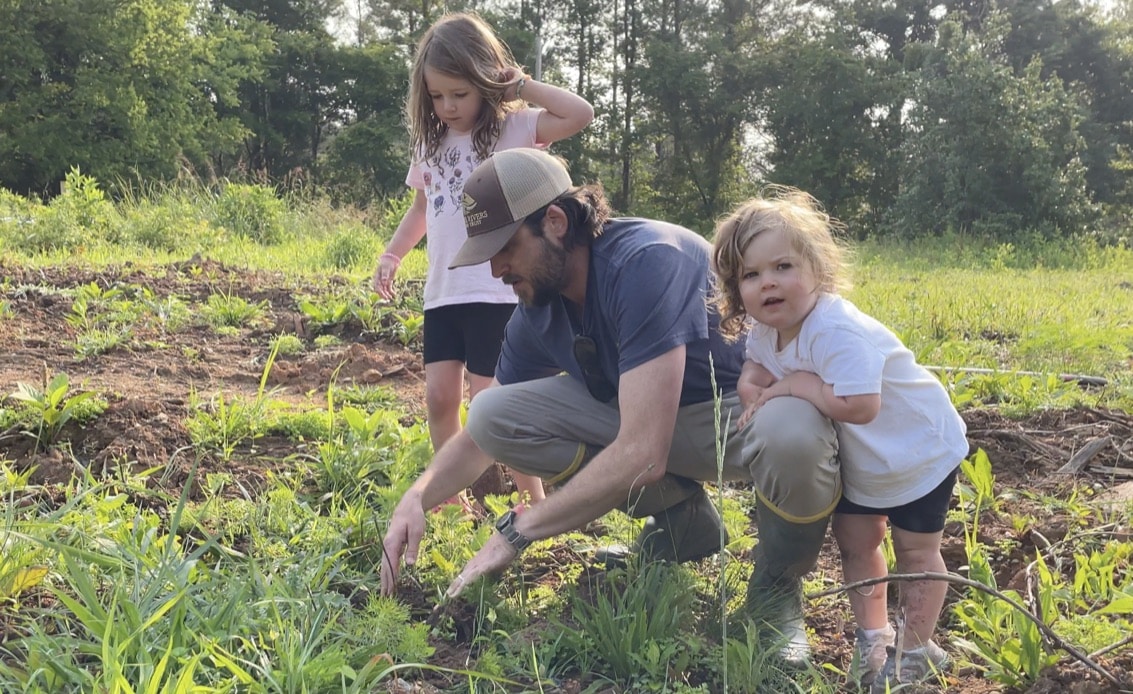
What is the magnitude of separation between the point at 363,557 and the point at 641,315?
1075 millimetres

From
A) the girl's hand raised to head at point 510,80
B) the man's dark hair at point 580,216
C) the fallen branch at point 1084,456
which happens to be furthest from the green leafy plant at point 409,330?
the fallen branch at point 1084,456

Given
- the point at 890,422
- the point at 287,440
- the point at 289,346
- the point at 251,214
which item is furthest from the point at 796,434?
the point at 251,214

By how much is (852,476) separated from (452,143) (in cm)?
175

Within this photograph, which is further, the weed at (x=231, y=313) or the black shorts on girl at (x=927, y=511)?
the weed at (x=231, y=313)

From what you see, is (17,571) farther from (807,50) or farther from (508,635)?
(807,50)

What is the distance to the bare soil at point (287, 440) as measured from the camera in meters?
2.33

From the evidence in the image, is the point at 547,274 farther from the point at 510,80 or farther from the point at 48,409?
the point at 48,409

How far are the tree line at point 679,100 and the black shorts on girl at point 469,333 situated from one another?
1591 centimetres

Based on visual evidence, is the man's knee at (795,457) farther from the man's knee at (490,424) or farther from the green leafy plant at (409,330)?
the green leafy plant at (409,330)

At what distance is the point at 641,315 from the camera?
6.95 feet

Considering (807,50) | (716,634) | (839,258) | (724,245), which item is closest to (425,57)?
(724,245)

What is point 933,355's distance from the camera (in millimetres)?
5223

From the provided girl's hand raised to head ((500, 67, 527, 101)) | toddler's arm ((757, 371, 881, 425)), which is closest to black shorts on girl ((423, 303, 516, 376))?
girl's hand raised to head ((500, 67, 527, 101))

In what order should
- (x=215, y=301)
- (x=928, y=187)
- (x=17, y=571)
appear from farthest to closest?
(x=928, y=187), (x=215, y=301), (x=17, y=571)
